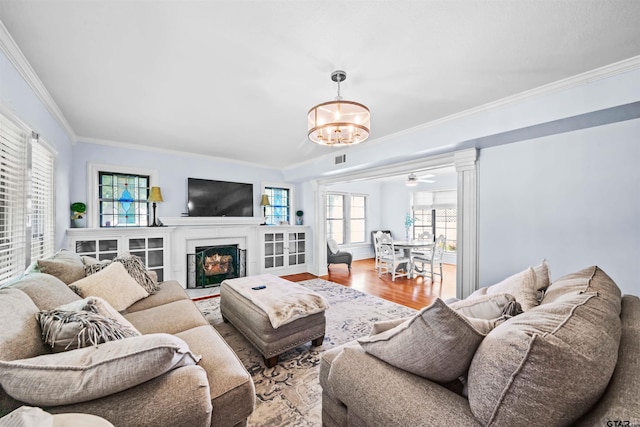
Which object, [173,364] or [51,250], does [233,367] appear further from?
[51,250]

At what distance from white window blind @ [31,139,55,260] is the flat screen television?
6.00ft

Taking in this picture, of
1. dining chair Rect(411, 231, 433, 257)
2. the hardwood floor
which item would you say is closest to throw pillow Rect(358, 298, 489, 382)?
the hardwood floor

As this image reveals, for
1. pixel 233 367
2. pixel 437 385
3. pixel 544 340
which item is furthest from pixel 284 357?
pixel 544 340

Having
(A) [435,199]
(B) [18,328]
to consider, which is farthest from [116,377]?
(A) [435,199]

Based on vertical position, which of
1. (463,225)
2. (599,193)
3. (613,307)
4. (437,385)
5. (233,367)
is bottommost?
(233,367)

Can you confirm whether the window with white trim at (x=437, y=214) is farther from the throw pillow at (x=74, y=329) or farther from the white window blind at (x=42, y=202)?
the white window blind at (x=42, y=202)

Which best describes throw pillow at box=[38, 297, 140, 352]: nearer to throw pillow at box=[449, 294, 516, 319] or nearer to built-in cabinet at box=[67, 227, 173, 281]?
throw pillow at box=[449, 294, 516, 319]

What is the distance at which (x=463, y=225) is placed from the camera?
3.18m

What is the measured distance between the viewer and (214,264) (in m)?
4.70

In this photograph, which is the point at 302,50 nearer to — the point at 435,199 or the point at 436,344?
the point at 436,344

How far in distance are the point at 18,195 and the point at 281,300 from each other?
231 cm

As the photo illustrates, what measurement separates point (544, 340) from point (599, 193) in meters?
2.63

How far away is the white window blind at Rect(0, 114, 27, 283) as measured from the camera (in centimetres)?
182

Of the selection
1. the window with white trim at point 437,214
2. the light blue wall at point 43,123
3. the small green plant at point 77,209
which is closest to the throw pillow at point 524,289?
the light blue wall at point 43,123
